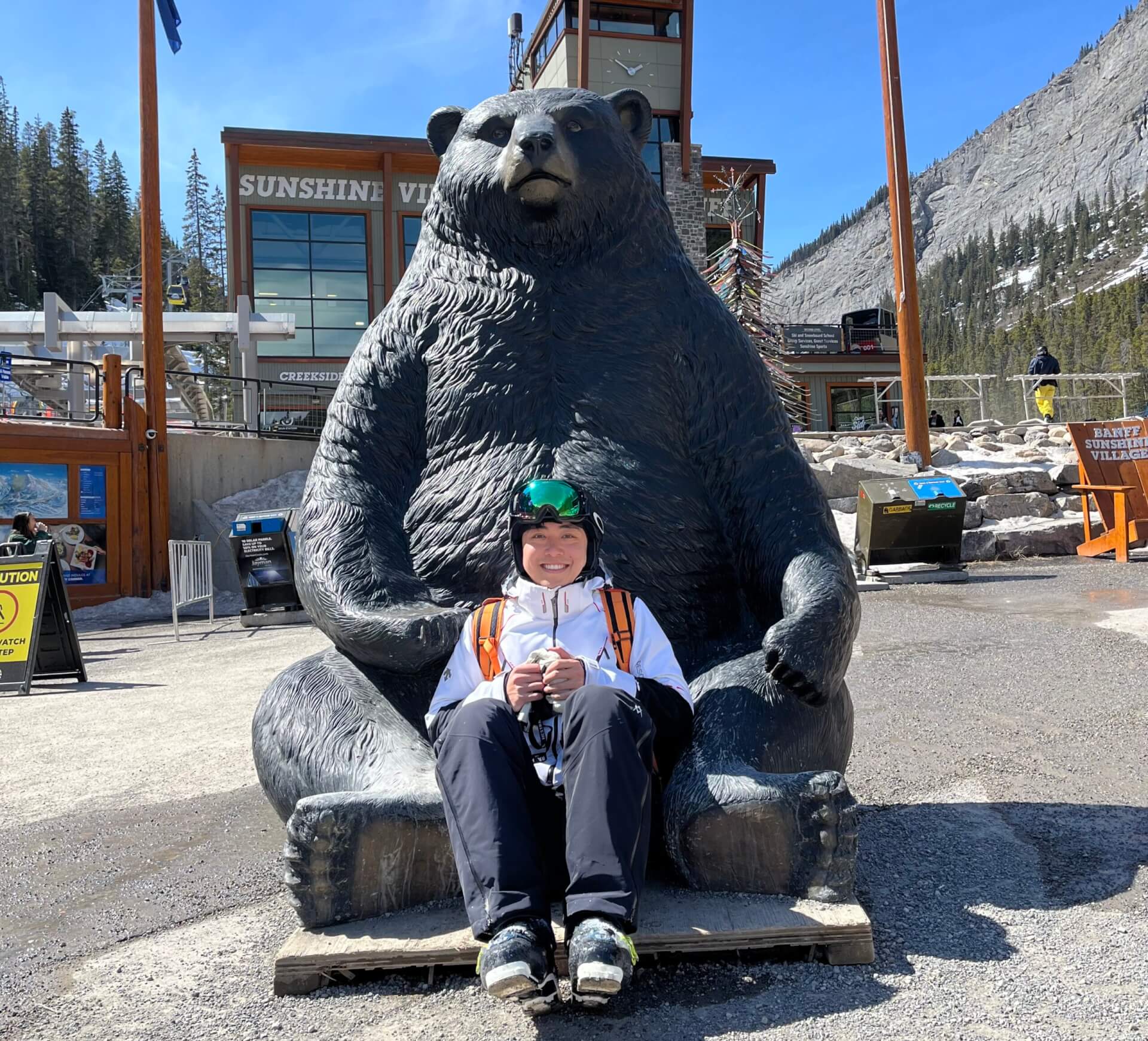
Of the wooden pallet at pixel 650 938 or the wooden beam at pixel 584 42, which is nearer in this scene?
the wooden pallet at pixel 650 938

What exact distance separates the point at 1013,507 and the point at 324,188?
17.3 metres

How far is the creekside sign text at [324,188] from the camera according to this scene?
21.5 metres

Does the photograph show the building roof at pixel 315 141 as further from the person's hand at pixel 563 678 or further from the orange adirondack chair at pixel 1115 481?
the person's hand at pixel 563 678

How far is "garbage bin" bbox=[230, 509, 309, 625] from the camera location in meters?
9.84

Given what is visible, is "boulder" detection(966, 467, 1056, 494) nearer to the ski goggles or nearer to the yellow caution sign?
the yellow caution sign

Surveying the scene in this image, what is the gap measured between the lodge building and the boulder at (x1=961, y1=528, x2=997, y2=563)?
473 inches

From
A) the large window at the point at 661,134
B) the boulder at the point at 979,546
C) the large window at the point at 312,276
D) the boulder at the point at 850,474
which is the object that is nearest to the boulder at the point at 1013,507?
the boulder at the point at 979,546

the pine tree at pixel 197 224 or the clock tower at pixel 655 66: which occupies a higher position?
the pine tree at pixel 197 224

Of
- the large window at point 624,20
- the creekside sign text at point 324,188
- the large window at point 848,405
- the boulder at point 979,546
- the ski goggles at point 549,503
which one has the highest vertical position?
the large window at point 624,20

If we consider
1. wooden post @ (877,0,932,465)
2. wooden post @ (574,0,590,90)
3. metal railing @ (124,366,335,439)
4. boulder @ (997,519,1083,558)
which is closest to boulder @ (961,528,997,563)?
boulder @ (997,519,1083,558)

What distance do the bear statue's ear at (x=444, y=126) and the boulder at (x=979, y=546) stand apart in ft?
28.9

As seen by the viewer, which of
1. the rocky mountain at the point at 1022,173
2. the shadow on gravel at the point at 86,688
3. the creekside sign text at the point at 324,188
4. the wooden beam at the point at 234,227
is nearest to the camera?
the shadow on gravel at the point at 86,688

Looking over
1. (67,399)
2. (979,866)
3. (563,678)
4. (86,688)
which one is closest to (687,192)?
(67,399)

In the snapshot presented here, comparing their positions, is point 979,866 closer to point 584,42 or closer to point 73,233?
point 584,42
